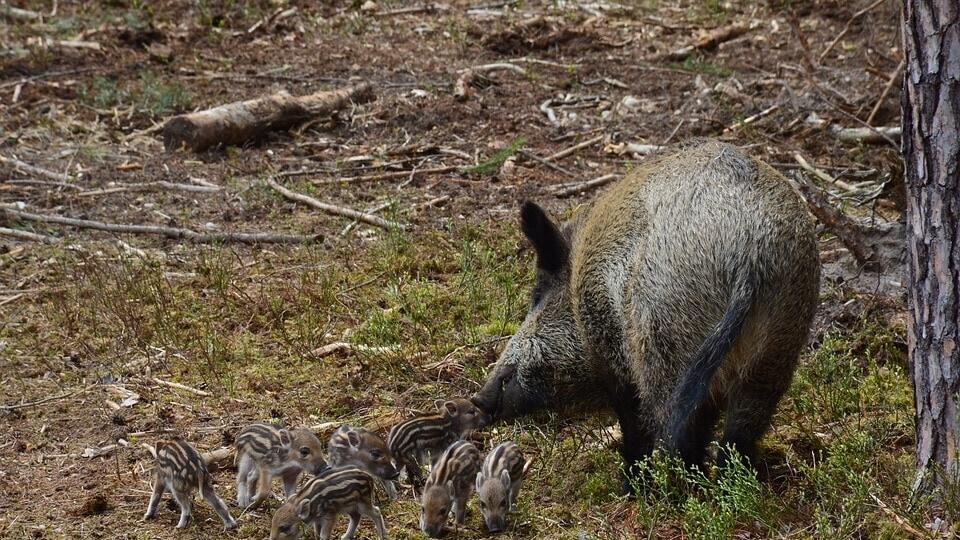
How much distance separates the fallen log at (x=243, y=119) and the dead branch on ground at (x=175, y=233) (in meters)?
1.85

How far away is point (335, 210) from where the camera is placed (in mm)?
9672

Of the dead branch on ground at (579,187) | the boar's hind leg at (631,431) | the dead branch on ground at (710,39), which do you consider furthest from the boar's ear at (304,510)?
the dead branch on ground at (710,39)

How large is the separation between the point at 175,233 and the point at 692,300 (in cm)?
525

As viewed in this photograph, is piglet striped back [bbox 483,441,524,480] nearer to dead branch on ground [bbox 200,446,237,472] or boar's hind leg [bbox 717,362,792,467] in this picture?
boar's hind leg [bbox 717,362,792,467]

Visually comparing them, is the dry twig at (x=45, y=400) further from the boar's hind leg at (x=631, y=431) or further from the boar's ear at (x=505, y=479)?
the boar's hind leg at (x=631, y=431)

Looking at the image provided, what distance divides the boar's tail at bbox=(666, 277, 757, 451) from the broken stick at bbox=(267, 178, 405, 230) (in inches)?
167

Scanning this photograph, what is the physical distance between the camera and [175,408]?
21.7 feet

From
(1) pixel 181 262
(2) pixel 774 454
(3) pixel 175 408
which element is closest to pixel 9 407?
(3) pixel 175 408

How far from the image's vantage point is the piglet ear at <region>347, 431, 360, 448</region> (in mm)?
5410

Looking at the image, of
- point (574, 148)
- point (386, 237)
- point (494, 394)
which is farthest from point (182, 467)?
point (574, 148)

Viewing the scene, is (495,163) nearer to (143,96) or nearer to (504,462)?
(143,96)

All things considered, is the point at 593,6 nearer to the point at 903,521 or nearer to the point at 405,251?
the point at 405,251

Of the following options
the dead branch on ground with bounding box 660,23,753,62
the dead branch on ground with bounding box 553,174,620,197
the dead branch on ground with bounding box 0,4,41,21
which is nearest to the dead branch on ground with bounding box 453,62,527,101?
the dead branch on ground with bounding box 660,23,753,62

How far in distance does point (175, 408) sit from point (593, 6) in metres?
9.64
